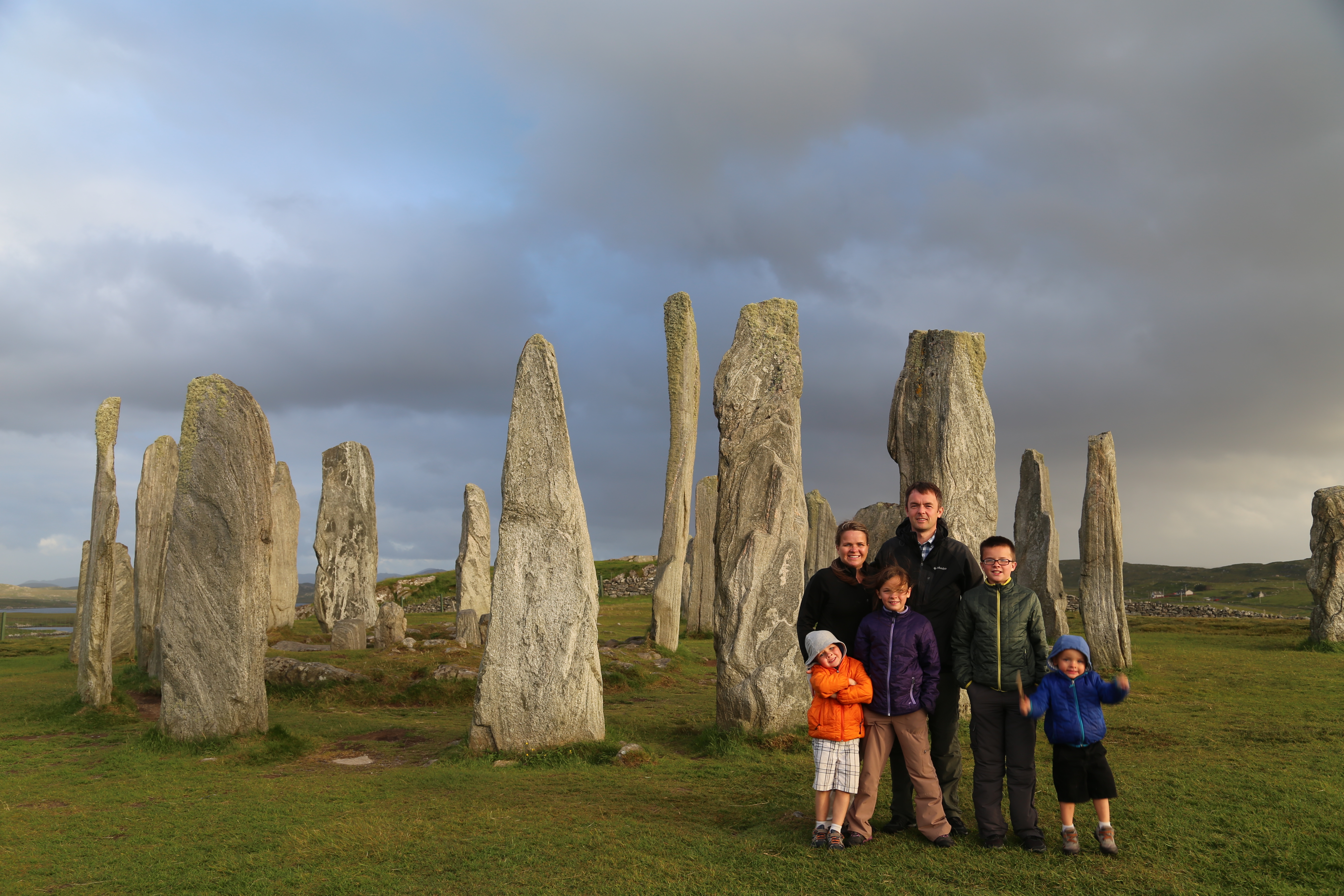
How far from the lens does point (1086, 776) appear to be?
18.2ft

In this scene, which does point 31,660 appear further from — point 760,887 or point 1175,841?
point 1175,841

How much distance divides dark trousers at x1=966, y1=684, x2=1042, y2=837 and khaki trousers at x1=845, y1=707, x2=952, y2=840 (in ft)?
0.94

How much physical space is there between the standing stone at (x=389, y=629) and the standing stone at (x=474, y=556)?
12.6 feet

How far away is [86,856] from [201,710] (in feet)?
11.7

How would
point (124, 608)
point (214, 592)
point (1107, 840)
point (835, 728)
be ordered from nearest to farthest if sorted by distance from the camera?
point (1107, 840) < point (835, 728) < point (214, 592) < point (124, 608)

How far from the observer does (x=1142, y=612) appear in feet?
112

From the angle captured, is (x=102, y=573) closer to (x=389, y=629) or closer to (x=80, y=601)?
(x=389, y=629)

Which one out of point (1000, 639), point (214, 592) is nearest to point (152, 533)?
point (214, 592)

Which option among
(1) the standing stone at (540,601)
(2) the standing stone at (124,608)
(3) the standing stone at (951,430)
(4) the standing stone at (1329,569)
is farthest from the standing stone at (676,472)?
(4) the standing stone at (1329,569)

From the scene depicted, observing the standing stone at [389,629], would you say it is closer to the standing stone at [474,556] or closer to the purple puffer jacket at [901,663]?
the standing stone at [474,556]

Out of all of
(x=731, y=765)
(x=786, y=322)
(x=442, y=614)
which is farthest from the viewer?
(x=442, y=614)

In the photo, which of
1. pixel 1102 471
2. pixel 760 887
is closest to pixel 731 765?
pixel 760 887

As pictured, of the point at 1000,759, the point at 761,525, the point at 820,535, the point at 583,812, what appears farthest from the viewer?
the point at 820,535

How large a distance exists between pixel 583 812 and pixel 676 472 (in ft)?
38.6
